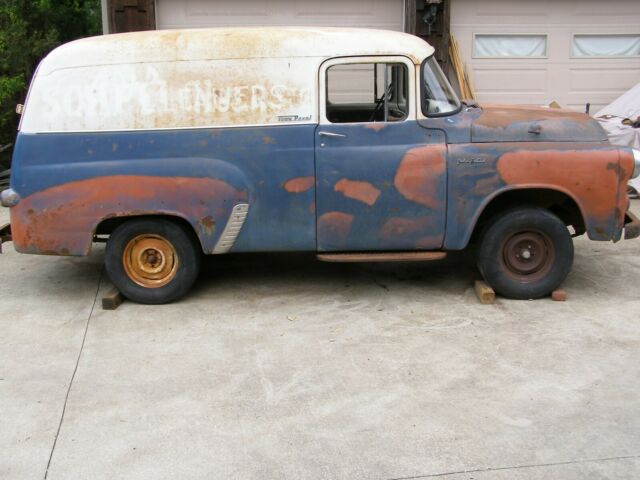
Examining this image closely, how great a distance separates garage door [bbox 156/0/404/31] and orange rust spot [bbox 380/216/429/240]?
5.51 metres

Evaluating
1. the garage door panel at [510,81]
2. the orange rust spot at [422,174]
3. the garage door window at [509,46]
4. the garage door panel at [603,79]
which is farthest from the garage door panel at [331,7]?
the orange rust spot at [422,174]

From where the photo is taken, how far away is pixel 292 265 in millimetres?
6750

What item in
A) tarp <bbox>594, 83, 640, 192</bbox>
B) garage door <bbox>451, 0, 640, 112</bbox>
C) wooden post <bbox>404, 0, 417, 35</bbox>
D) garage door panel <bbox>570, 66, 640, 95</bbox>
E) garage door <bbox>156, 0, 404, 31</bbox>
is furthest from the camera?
garage door panel <bbox>570, 66, 640, 95</bbox>

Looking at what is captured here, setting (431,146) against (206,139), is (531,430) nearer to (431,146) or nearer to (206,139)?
(431,146)

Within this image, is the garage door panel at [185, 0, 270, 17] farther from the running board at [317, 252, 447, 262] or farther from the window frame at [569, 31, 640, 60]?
the running board at [317, 252, 447, 262]

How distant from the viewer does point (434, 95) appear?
18.1 feet

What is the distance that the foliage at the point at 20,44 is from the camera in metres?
11.2

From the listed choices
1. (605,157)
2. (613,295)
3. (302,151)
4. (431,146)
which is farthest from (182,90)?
(613,295)

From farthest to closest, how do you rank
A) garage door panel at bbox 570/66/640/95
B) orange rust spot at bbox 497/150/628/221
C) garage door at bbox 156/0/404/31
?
garage door panel at bbox 570/66/640/95
garage door at bbox 156/0/404/31
orange rust spot at bbox 497/150/628/221

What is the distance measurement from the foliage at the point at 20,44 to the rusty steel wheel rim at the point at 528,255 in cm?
869

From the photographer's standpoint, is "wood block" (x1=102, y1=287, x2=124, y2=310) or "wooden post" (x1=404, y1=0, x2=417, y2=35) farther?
"wooden post" (x1=404, y1=0, x2=417, y2=35)

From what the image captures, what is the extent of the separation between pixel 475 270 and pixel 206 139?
2837 millimetres

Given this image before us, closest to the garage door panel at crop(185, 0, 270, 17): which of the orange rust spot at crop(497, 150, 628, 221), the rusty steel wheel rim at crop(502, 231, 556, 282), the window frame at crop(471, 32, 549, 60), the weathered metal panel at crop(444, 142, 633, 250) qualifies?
the window frame at crop(471, 32, 549, 60)

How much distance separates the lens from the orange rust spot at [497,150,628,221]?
529 centimetres
